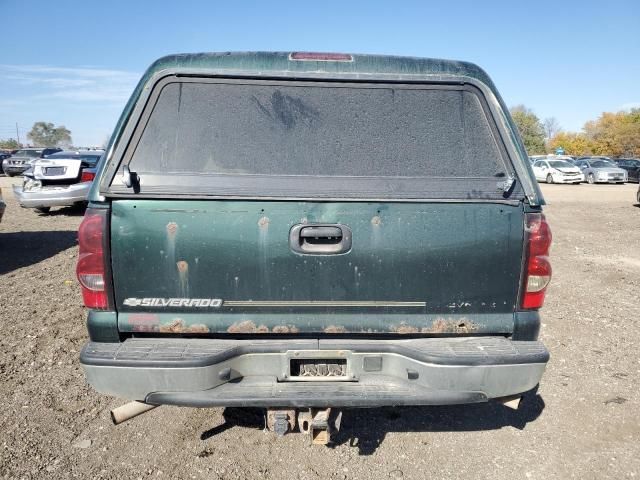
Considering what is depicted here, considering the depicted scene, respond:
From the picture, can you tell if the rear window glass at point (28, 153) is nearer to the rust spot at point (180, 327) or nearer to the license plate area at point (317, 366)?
the rust spot at point (180, 327)

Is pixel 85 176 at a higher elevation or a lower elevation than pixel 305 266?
lower

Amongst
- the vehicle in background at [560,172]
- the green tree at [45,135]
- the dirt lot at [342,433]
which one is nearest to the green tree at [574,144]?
the vehicle in background at [560,172]

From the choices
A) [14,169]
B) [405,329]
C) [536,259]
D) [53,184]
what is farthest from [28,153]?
[536,259]

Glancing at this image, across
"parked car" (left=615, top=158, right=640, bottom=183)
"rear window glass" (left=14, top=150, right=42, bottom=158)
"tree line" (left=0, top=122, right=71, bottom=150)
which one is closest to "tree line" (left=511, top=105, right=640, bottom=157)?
"parked car" (left=615, top=158, right=640, bottom=183)

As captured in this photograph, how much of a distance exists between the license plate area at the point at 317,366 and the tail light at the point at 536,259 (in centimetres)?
100

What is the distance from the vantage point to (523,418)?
12.0 feet

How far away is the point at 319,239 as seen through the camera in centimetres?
256

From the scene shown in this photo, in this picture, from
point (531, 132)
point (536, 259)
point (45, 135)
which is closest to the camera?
point (536, 259)

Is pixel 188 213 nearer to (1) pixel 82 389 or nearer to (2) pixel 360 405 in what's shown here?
(2) pixel 360 405

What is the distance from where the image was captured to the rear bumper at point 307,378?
2.47m

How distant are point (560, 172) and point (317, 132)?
30.4 m

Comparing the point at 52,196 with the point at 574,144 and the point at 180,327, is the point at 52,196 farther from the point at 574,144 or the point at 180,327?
the point at 574,144

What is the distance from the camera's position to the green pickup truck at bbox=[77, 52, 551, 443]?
2508mm

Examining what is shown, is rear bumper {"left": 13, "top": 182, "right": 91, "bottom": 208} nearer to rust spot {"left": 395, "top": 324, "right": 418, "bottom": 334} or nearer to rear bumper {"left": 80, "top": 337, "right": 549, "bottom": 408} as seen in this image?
rear bumper {"left": 80, "top": 337, "right": 549, "bottom": 408}
